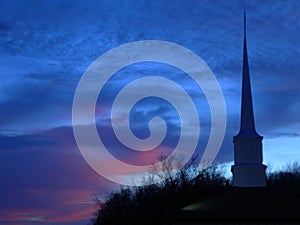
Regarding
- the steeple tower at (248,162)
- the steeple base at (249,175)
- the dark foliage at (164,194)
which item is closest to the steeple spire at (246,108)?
the steeple tower at (248,162)

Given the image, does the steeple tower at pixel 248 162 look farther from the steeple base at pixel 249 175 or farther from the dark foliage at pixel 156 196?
the dark foliage at pixel 156 196

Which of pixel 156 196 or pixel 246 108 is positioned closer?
pixel 246 108

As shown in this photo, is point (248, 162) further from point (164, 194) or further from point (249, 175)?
point (164, 194)

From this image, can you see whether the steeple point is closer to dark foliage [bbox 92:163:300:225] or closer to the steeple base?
the steeple base

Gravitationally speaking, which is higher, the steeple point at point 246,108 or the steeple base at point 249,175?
the steeple point at point 246,108

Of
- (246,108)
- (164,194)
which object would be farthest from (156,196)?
(246,108)

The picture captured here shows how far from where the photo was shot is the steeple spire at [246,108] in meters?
38.9

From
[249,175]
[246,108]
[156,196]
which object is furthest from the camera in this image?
[156,196]

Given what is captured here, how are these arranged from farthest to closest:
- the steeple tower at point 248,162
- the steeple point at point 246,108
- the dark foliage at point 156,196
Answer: the dark foliage at point 156,196 → the steeple point at point 246,108 → the steeple tower at point 248,162

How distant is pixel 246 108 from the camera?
3991 centimetres

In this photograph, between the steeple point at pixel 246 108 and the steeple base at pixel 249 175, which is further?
the steeple point at pixel 246 108

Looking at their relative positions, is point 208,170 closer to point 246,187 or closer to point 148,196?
point 148,196

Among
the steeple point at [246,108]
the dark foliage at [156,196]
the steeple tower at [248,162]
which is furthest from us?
the dark foliage at [156,196]

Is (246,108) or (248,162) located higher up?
(246,108)
